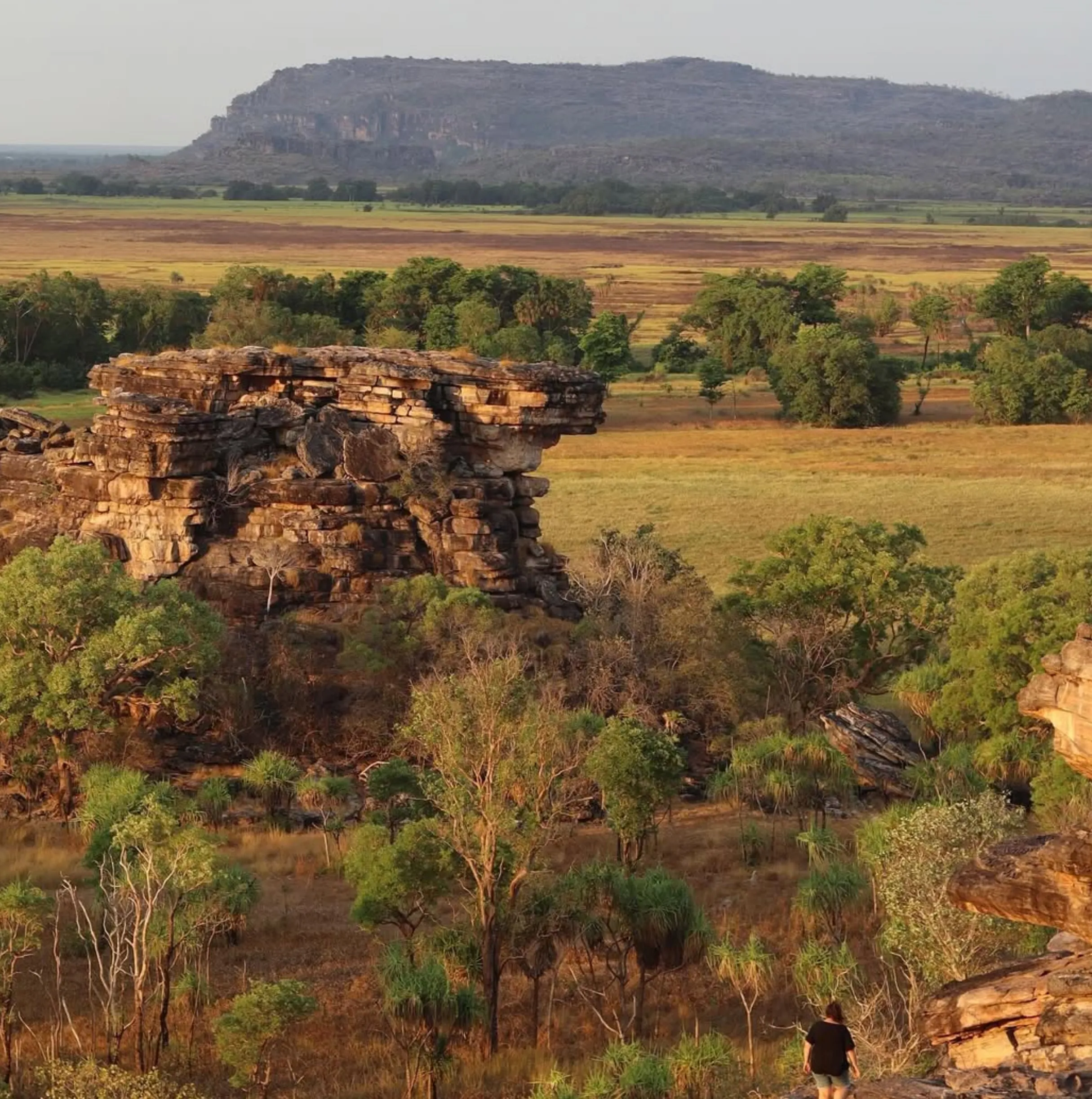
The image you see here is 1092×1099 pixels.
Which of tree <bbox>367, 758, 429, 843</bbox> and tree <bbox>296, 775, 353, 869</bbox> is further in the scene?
tree <bbox>296, 775, 353, 869</bbox>

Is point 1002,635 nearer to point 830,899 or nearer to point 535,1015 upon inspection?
point 830,899

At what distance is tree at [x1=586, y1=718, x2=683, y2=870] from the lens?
23938 millimetres

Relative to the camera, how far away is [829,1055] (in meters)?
13.5

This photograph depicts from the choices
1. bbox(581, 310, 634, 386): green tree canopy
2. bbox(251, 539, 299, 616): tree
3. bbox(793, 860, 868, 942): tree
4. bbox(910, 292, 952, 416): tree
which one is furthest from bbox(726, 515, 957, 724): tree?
bbox(910, 292, 952, 416): tree

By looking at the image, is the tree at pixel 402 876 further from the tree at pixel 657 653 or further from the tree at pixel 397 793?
the tree at pixel 657 653

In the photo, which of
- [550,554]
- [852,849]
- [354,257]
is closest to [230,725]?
[550,554]

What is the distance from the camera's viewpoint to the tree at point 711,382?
8362 centimetres

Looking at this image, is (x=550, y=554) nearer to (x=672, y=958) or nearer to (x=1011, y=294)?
(x=672, y=958)

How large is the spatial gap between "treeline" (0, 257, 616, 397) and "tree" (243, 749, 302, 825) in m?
54.7

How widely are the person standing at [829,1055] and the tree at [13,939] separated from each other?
8537mm

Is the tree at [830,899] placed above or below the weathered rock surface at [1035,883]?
below

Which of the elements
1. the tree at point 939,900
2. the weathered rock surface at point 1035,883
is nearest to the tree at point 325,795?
the tree at point 939,900

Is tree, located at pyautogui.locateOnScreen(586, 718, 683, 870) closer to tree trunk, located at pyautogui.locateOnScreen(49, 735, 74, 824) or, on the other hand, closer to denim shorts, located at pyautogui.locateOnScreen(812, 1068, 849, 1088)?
tree trunk, located at pyautogui.locateOnScreen(49, 735, 74, 824)

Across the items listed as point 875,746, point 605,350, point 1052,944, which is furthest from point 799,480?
point 1052,944
